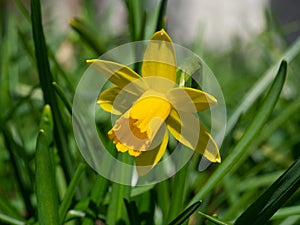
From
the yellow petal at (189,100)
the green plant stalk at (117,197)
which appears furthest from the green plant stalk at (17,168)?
the yellow petal at (189,100)

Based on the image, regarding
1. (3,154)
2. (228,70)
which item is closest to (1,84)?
(3,154)

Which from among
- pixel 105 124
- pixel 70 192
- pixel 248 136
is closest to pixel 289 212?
pixel 248 136

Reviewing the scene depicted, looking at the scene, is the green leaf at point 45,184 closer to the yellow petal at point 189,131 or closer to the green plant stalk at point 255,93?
the yellow petal at point 189,131

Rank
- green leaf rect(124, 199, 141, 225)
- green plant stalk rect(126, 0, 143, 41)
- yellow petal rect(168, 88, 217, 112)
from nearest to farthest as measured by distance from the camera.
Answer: yellow petal rect(168, 88, 217, 112)
green leaf rect(124, 199, 141, 225)
green plant stalk rect(126, 0, 143, 41)

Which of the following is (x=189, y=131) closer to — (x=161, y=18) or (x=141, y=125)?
(x=141, y=125)

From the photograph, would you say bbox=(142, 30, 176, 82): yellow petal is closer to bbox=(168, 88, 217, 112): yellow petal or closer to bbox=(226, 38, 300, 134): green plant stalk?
bbox=(168, 88, 217, 112): yellow petal

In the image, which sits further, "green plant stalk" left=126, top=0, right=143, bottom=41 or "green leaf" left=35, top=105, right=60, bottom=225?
"green plant stalk" left=126, top=0, right=143, bottom=41

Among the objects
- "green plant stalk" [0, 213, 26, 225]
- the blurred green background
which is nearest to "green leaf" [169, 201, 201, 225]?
the blurred green background
